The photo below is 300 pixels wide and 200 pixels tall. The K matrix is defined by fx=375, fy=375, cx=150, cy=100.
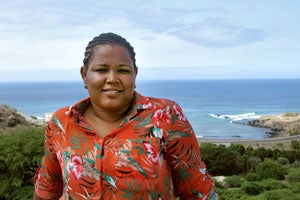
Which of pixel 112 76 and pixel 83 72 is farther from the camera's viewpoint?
pixel 83 72

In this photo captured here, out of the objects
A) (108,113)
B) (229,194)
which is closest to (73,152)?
(108,113)

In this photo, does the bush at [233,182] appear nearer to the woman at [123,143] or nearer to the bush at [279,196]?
the bush at [279,196]

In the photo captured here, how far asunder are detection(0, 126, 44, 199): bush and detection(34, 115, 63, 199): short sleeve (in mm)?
7213

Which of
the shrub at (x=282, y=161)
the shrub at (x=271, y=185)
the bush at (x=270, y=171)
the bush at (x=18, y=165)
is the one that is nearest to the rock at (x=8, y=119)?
the bush at (x=18, y=165)

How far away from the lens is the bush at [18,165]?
9.04 metres

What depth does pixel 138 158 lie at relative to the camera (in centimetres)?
162

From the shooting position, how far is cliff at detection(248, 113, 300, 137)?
54.9 m

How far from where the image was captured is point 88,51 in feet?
5.85

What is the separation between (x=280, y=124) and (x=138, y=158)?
62.6 m

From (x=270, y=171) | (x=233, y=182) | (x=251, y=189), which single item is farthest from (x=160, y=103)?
(x=270, y=171)

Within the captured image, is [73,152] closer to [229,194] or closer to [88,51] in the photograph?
[88,51]

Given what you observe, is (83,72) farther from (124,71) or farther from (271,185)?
(271,185)

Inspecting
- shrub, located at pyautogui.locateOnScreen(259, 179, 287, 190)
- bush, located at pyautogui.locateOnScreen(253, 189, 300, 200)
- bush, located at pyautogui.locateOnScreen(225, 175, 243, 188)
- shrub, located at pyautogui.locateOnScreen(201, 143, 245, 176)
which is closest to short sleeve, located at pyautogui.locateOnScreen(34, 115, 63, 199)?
bush, located at pyautogui.locateOnScreen(253, 189, 300, 200)

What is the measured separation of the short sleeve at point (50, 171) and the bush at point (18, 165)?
721cm
